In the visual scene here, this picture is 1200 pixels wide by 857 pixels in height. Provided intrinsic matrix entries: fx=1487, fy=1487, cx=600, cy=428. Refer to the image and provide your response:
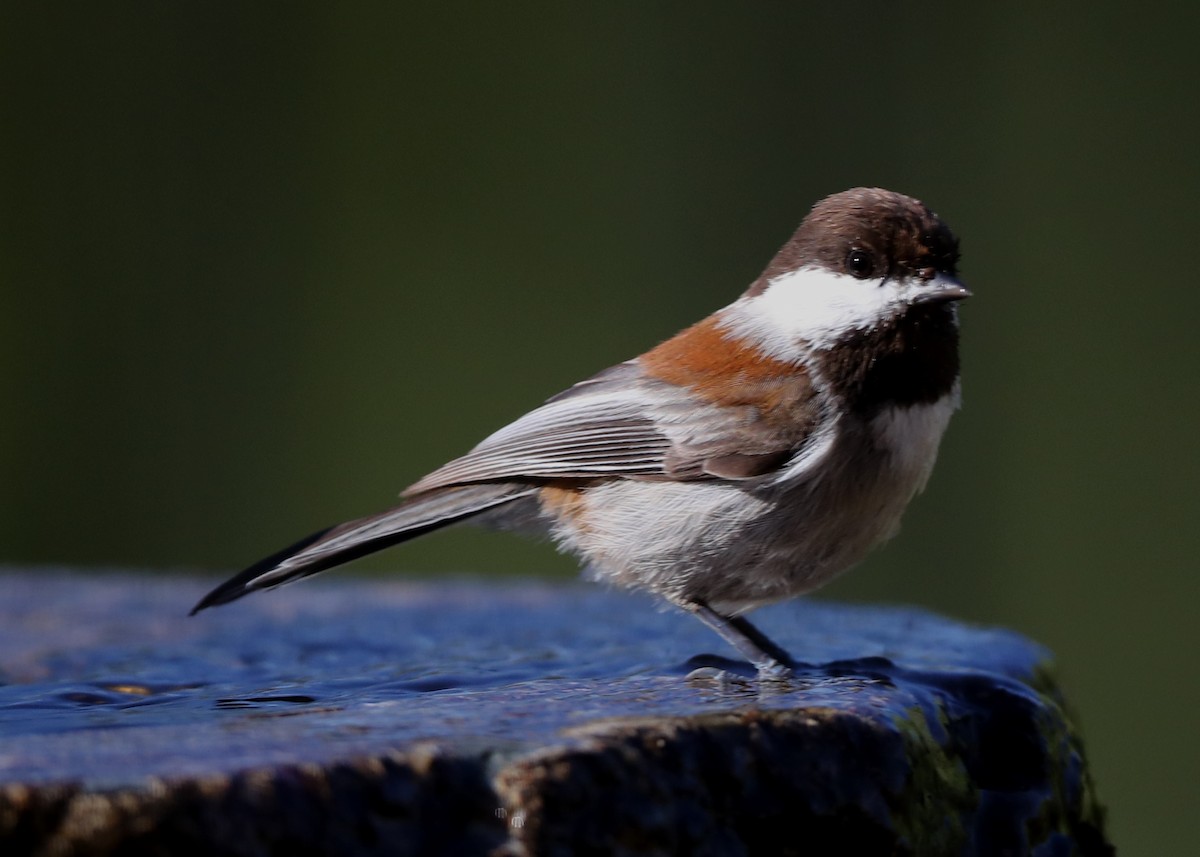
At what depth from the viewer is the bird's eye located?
203 centimetres

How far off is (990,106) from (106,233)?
3.28 meters

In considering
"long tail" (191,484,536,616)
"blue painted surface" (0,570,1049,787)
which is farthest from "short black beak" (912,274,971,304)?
"long tail" (191,484,536,616)

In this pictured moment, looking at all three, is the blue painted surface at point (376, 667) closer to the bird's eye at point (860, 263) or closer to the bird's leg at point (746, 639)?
the bird's leg at point (746, 639)

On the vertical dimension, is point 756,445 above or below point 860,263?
below

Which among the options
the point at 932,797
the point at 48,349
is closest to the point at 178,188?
the point at 48,349

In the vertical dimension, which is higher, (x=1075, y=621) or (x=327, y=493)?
(x=327, y=493)

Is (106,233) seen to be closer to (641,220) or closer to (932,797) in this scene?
(641,220)

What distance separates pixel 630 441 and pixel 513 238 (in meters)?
3.59

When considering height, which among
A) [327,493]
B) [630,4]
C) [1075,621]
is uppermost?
[630,4]

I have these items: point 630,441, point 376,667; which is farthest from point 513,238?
point 376,667

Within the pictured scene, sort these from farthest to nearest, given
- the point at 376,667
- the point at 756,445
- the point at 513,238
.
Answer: the point at 513,238
the point at 756,445
the point at 376,667

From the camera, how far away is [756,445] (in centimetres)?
205

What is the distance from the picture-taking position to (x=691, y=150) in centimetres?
550

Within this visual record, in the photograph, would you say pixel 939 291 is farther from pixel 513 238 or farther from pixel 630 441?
pixel 513 238
